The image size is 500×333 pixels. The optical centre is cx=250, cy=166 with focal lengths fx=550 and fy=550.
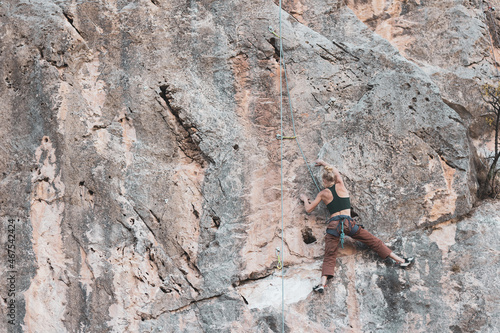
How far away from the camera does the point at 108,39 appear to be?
830cm

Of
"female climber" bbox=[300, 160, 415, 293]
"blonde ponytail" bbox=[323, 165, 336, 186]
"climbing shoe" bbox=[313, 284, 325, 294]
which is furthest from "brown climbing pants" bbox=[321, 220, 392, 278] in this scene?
"blonde ponytail" bbox=[323, 165, 336, 186]

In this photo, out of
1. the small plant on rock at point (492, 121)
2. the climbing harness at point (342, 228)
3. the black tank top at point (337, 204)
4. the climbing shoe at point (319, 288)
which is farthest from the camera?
the small plant on rock at point (492, 121)

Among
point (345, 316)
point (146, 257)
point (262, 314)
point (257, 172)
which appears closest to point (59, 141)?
point (146, 257)

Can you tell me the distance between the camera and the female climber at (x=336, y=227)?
7.05 metres

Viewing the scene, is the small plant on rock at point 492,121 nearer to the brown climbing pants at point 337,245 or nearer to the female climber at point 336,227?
the female climber at point 336,227

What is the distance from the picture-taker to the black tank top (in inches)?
284

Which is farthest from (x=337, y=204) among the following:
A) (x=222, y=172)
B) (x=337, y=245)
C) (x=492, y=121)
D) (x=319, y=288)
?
(x=492, y=121)

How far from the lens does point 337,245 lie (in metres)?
7.16

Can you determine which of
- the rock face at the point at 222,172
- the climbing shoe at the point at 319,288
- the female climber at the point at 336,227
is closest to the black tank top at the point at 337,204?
the female climber at the point at 336,227

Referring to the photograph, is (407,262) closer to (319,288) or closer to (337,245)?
(337,245)

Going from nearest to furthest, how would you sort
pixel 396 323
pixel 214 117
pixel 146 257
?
pixel 396 323, pixel 146 257, pixel 214 117

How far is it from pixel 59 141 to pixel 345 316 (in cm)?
449

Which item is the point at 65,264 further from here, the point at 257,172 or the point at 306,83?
the point at 306,83

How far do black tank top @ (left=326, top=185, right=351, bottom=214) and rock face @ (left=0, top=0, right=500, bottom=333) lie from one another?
1.01ft
